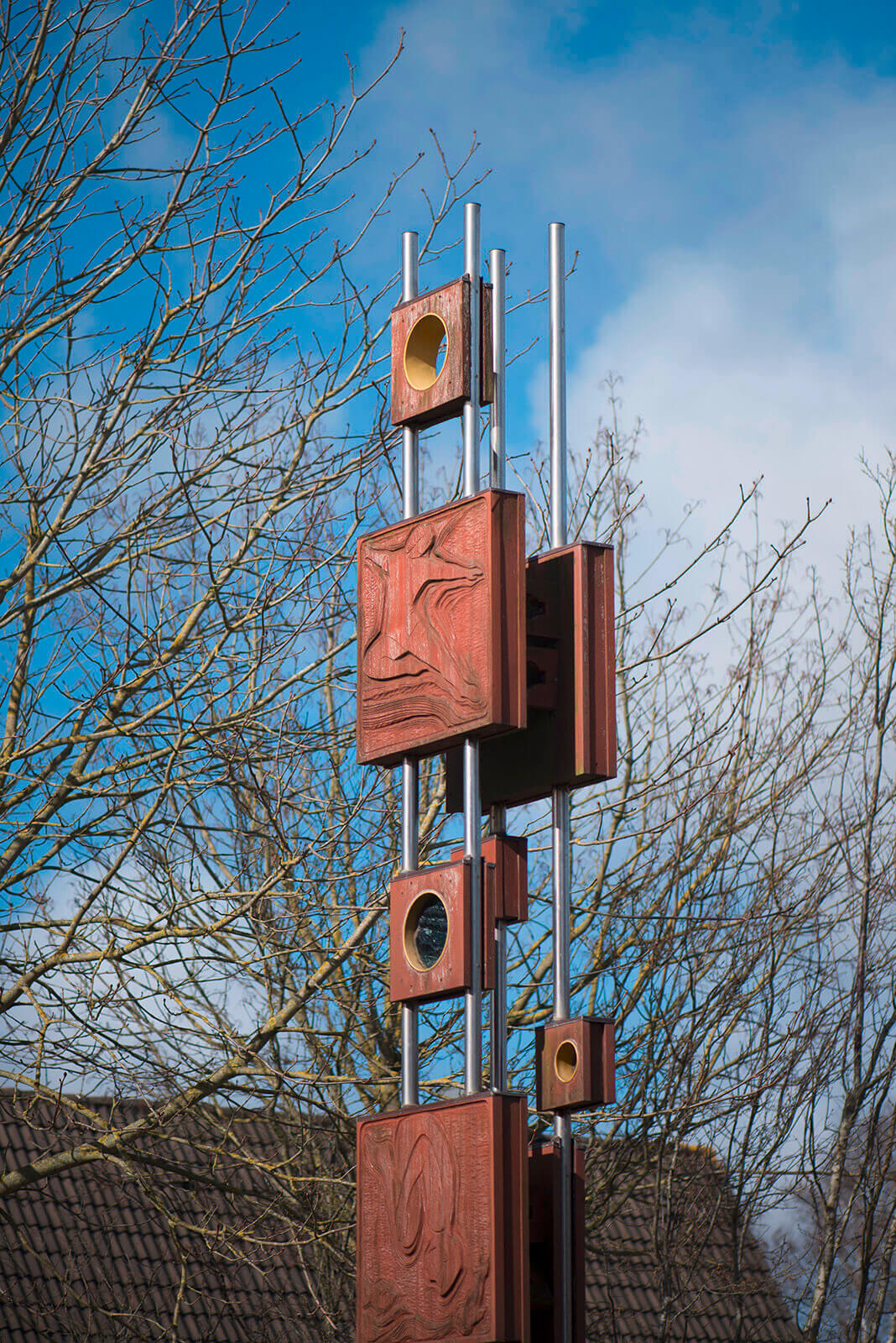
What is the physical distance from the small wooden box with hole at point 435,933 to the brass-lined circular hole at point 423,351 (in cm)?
145

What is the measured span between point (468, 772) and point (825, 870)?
12.1ft

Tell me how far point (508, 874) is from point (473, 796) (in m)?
Result: 0.22

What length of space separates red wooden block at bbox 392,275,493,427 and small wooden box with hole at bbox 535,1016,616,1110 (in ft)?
5.81

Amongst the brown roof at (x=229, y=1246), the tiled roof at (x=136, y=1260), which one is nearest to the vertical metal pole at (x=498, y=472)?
the brown roof at (x=229, y=1246)

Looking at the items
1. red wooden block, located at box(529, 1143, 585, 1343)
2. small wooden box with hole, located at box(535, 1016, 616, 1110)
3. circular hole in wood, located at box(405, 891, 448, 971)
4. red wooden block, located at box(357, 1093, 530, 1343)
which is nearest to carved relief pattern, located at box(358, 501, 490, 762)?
circular hole in wood, located at box(405, 891, 448, 971)

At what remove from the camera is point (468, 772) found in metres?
4.51

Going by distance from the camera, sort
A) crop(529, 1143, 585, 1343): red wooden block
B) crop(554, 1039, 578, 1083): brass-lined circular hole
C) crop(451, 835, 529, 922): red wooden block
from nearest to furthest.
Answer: crop(529, 1143, 585, 1343): red wooden block
crop(554, 1039, 578, 1083): brass-lined circular hole
crop(451, 835, 529, 922): red wooden block

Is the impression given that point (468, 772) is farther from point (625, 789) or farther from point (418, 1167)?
point (625, 789)

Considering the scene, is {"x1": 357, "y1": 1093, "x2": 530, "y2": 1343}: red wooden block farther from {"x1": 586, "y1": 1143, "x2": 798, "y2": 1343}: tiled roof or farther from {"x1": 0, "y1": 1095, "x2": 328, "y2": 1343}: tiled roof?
{"x1": 0, "y1": 1095, "x2": 328, "y2": 1343}: tiled roof

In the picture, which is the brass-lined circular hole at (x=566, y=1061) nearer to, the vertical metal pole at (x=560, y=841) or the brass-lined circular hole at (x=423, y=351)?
the vertical metal pole at (x=560, y=841)

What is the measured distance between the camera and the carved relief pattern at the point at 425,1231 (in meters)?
4.12

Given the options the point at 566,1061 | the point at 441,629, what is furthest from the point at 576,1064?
the point at 441,629

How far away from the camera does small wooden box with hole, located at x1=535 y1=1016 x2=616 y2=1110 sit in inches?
170

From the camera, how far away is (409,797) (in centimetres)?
470
